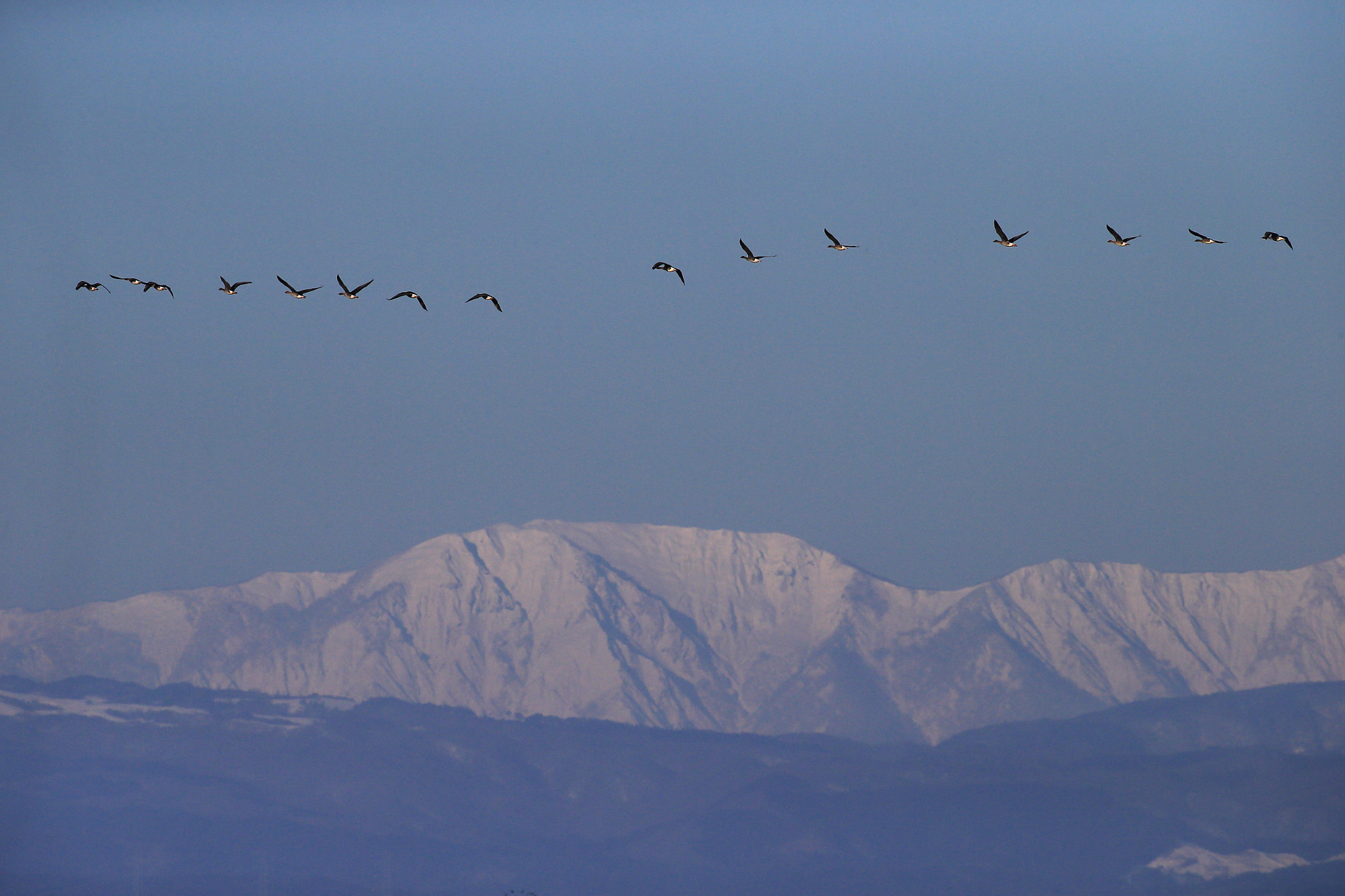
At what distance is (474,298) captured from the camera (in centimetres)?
9156

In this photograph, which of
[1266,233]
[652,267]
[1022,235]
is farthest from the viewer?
[652,267]

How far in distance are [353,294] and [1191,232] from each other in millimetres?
45173

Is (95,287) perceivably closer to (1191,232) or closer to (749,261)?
(749,261)

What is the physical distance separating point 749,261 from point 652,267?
5753 mm

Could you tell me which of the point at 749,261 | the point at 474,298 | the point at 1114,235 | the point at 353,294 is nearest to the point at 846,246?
the point at 749,261

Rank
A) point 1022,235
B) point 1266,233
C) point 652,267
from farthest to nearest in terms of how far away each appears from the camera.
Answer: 1. point 652,267
2. point 1022,235
3. point 1266,233

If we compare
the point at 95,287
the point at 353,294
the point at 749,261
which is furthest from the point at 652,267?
the point at 95,287

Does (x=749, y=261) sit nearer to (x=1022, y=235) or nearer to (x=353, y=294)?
(x=1022, y=235)

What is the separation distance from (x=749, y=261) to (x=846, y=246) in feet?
19.0

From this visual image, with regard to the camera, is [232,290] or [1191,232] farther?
[232,290]

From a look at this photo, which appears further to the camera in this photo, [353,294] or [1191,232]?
[353,294]

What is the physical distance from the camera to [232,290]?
329 ft

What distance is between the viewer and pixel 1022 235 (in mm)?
88562

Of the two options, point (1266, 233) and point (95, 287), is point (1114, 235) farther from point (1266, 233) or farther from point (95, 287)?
point (95, 287)
